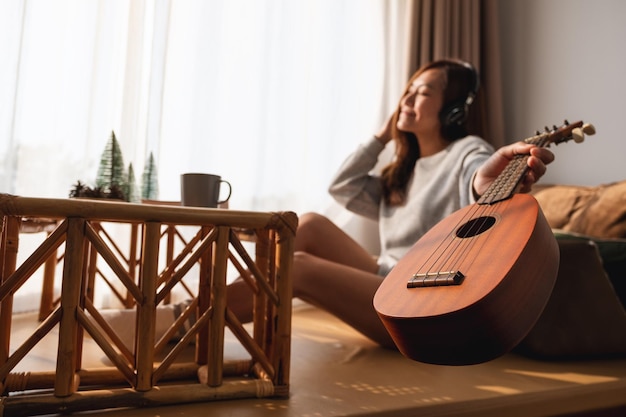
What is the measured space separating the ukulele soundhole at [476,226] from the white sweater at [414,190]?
590 millimetres

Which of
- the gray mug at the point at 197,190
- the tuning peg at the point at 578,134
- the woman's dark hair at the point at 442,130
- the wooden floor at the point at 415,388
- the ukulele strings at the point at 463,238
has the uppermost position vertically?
the woman's dark hair at the point at 442,130

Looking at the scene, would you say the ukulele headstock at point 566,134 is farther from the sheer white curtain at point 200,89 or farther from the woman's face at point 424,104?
the sheer white curtain at point 200,89

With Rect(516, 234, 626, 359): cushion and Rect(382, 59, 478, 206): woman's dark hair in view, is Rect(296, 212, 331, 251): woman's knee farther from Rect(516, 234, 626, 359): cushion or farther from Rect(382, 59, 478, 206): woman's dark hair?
Rect(516, 234, 626, 359): cushion

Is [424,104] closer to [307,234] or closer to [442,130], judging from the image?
[442,130]

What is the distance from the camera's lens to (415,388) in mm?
1020

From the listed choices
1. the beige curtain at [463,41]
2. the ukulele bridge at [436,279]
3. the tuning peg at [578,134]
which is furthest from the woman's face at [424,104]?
the ukulele bridge at [436,279]

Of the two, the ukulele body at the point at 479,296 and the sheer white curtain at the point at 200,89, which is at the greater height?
the sheer white curtain at the point at 200,89

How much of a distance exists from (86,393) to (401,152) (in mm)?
1320

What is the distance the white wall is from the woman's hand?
3.41 ft

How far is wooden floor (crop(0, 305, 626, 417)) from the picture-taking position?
883mm

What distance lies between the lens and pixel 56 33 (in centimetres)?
176

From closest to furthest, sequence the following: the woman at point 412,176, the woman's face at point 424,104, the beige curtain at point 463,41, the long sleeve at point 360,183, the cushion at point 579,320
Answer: the cushion at point 579,320 → the woman at point 412,176 → the woman's face at point 424,104 → the long sleeve at point 360,183 → the beige curtain at point 463,41

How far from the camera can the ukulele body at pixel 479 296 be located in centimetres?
64

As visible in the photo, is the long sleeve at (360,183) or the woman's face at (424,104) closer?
the woman's face at (424,104)
